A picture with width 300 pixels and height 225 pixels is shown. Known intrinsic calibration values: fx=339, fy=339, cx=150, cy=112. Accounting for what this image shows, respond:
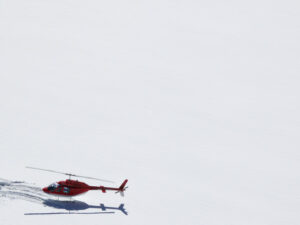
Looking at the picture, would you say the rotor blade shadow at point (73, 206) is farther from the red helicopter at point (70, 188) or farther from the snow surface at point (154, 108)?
the red helicopter at point (70, 188)

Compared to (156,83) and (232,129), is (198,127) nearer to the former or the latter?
(232,129)

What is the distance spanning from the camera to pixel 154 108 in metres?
22.8

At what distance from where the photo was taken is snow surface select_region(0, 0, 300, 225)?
1661 cm

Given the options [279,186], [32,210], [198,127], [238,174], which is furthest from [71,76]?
[279,186]

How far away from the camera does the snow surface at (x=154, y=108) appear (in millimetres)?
16609

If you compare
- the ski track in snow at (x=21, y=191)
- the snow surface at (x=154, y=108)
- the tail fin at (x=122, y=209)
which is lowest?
the tail fin at (x=122, y=209)

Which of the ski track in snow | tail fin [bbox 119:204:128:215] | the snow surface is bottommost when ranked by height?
tail fin [bbox 119:204:128:215]

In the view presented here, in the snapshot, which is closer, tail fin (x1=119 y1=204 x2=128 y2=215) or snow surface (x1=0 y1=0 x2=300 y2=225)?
tail fin (x1=119 y1=204 x2=128 y2=215)

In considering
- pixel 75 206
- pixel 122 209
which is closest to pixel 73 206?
pixel 75 206

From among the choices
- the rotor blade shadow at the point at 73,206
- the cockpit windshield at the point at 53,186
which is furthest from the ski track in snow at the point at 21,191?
the cockpit windshield at the point at 53,186

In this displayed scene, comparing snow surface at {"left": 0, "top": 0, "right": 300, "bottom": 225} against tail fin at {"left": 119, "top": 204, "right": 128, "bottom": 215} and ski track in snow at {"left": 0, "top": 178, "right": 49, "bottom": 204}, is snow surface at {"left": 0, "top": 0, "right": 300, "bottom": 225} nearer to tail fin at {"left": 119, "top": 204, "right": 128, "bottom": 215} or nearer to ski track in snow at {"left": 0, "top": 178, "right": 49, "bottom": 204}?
ski track in snow at {"left": 0, "top": 178, "right": 49, "bottom": 204}

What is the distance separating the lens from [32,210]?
15.1 metres

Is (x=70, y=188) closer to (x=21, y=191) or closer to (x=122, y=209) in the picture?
(x=21, y=191)

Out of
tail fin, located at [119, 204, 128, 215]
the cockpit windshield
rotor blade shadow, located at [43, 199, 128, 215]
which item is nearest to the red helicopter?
the cockpit windshield
